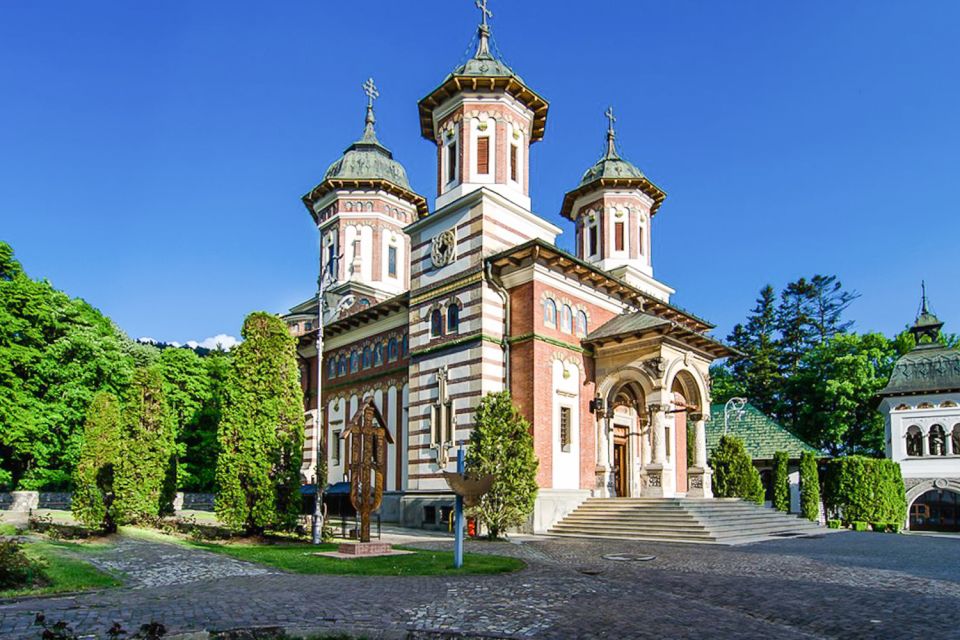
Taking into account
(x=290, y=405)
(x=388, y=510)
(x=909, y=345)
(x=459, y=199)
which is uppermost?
(x=459, y=199)

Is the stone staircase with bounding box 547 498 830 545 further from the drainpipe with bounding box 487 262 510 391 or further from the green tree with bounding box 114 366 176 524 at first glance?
the green tree with bounding box 114 366 176 524

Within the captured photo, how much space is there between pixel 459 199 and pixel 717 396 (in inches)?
1507

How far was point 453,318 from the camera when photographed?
987 inches

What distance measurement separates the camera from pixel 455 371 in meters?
24.4

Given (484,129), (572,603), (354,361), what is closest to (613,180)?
(484,129)

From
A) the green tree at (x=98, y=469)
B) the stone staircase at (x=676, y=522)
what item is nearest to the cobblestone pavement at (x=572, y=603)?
the stone staircase at (x=676, y=522)

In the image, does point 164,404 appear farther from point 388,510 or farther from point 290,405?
point 388,510

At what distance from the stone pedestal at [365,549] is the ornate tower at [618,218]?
21.3 meters

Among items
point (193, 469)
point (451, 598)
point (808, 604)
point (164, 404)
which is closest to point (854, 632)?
point (808, 604)

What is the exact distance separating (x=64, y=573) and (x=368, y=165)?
2984 cm

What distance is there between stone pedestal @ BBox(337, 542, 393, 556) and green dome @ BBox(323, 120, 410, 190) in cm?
2603

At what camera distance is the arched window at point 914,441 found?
120 ft

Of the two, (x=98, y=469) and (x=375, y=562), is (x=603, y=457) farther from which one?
(x=98, y=469)

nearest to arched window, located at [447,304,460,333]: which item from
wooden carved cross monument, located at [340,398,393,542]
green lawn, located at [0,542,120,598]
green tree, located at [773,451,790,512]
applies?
wooden carved cross monument, located at [340,398,393,542]
